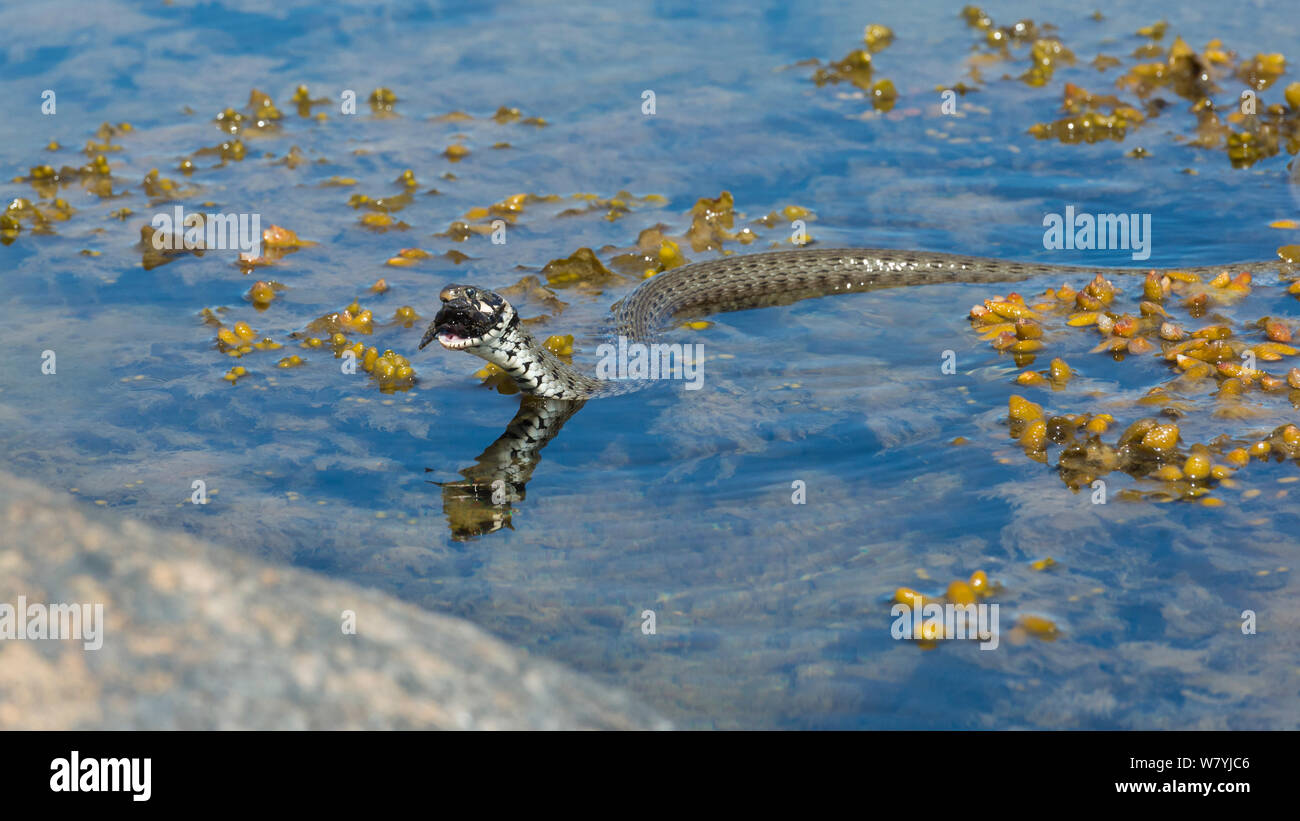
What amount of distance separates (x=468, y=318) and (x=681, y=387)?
1696 mm

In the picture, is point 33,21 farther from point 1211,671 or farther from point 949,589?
point 1211,671

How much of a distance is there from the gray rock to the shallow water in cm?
31

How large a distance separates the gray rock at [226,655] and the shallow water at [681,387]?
12.3 inches

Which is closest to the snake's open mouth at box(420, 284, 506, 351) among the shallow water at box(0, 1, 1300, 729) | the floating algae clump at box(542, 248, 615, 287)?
the shallow water at box(0, 1, 1300, 729)

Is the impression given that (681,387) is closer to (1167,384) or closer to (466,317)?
(466,317)

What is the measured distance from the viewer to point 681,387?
8.26 meters

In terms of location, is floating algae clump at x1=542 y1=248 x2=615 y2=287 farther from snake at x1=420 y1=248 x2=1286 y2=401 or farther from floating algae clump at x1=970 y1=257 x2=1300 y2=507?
floating algae clump at x1=970 y1=257 x2=1300 y2=507

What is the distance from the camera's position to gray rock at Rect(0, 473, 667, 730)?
167 inches

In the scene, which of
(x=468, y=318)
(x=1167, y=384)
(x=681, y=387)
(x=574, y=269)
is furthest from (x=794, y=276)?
(x=468, y=318)

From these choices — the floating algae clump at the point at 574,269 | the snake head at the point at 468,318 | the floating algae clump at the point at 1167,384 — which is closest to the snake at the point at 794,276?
the floating algae clump at the point at 574,269

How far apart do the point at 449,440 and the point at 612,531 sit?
1.60m

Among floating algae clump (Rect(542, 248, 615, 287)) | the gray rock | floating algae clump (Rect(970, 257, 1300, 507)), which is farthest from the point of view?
floating algae clump (Rect(542, 248, 615, 287))

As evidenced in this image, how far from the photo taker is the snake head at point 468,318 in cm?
732
